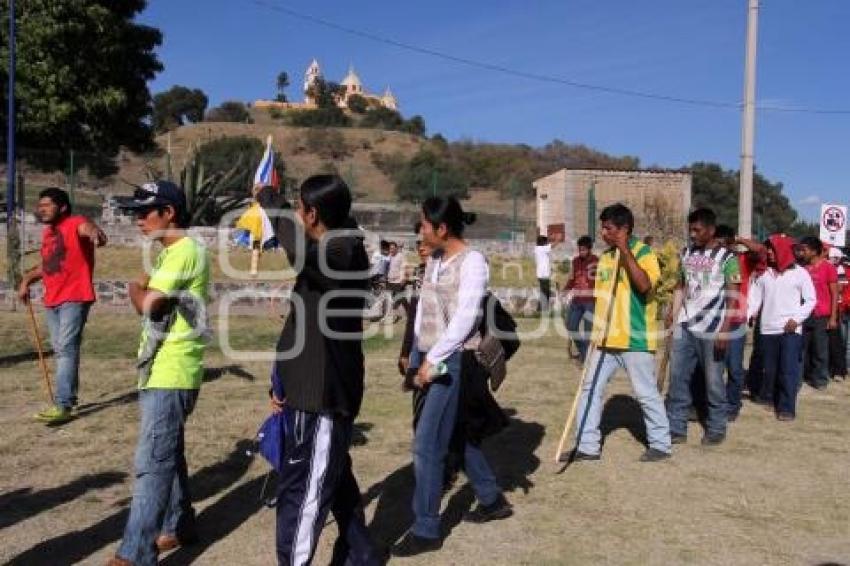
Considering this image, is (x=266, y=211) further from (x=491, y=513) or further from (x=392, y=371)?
(x=392, y=371)

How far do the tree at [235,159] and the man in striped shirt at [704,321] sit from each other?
→ 2012 cm

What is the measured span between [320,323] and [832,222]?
43.0ft

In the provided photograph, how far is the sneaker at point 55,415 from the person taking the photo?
22.4 feet

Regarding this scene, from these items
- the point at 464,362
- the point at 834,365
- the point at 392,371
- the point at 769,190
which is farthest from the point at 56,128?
the point at 769,190

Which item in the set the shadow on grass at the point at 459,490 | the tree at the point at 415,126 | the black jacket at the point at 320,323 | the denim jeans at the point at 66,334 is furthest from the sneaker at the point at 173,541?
the tree at the point at 415,126

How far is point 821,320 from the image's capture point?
9.93 meters

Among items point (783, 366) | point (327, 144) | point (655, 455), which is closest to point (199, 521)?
point (655, 455)

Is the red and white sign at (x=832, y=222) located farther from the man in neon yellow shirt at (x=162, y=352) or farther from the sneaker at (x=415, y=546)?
the man in neon yellow shirt at (x=162, y=352)

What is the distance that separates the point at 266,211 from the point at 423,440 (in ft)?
4.98

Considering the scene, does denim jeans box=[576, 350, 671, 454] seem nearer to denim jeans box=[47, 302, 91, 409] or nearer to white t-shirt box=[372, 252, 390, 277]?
denim jeans box=[47, 302, 91, 409]

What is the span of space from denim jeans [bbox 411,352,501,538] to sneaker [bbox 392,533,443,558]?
6 cm

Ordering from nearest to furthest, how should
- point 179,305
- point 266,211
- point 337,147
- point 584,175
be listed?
point 266,211, point 179,305, point 584,175, point 337,147

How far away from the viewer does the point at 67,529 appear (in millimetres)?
4590

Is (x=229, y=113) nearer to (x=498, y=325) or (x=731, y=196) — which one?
(x=731, y=196)
